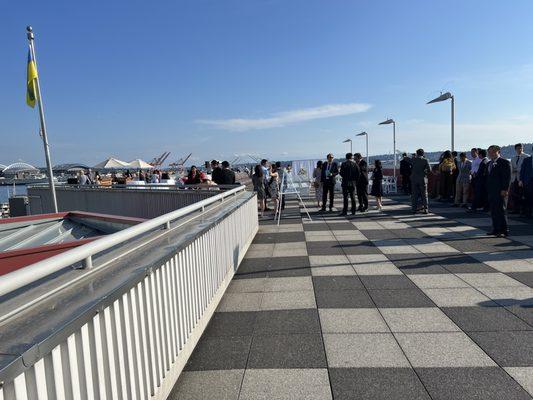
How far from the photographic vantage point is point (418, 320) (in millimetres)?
4258

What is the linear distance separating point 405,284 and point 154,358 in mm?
3893

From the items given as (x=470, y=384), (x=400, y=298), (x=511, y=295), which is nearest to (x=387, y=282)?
(x=400, y=298)

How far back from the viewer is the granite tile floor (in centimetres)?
309

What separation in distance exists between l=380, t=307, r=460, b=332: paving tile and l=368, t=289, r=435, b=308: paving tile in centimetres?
13

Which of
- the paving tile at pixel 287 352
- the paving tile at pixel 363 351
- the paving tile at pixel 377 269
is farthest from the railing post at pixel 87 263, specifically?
the paving tile at pixel 377 269

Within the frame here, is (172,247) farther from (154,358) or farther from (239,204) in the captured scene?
(239,204)

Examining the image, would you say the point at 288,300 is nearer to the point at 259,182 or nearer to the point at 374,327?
the point at 374,327

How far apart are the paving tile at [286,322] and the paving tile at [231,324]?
0.23ft

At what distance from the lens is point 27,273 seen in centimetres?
162

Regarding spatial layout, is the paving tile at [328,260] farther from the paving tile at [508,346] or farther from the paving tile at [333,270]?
the paving tile at [508,346]

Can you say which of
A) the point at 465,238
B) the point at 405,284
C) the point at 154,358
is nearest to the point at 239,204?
the point at 405,284

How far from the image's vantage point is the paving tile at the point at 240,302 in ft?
15.8

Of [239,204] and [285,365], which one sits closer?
[285,365]

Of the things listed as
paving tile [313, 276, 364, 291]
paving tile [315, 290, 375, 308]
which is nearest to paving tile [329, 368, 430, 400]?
paving tile [315, 290, 375, 308]
